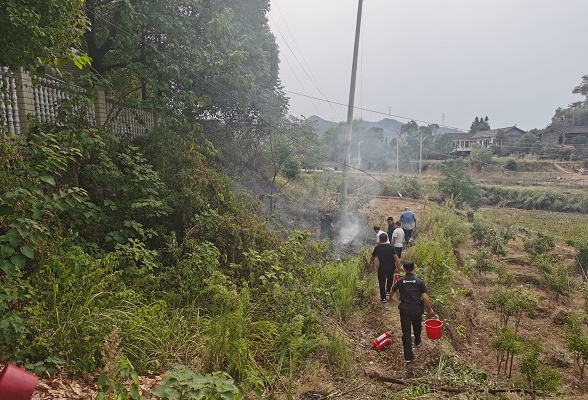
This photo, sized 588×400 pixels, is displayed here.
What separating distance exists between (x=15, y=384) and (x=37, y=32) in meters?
3.77

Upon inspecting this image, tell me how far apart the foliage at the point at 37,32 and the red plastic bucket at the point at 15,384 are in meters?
3.58

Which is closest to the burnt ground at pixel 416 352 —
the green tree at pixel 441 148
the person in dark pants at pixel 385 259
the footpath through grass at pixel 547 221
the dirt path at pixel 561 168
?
the person in dark pants at pixel 385 259

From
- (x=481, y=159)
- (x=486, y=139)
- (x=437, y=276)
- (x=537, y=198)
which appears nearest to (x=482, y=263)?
(x=437, y=276)

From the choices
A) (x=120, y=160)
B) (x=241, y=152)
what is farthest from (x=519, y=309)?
(x=241, y=152)

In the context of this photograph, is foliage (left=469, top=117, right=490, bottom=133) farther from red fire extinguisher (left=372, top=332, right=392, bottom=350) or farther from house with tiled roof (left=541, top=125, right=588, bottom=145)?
red fire extinguisher (left=372, top=332, right=392, bottom=350)

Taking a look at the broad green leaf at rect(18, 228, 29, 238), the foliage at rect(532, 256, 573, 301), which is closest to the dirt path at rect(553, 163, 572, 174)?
the foliage at rect(532, 256, 573, 301)

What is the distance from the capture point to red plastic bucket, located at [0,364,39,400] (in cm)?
248

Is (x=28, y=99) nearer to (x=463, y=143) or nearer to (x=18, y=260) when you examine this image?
(x=18, y=260)

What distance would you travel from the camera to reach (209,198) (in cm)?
766

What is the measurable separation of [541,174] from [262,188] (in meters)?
37.9

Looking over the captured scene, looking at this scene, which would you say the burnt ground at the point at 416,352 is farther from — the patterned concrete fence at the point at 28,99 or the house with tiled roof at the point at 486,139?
the house with tiled roof at the point at 486,139

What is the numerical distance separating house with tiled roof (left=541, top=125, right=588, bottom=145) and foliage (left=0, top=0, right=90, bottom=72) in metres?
62.3

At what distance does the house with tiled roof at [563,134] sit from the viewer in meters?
50.1

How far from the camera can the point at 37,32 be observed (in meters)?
4.07
